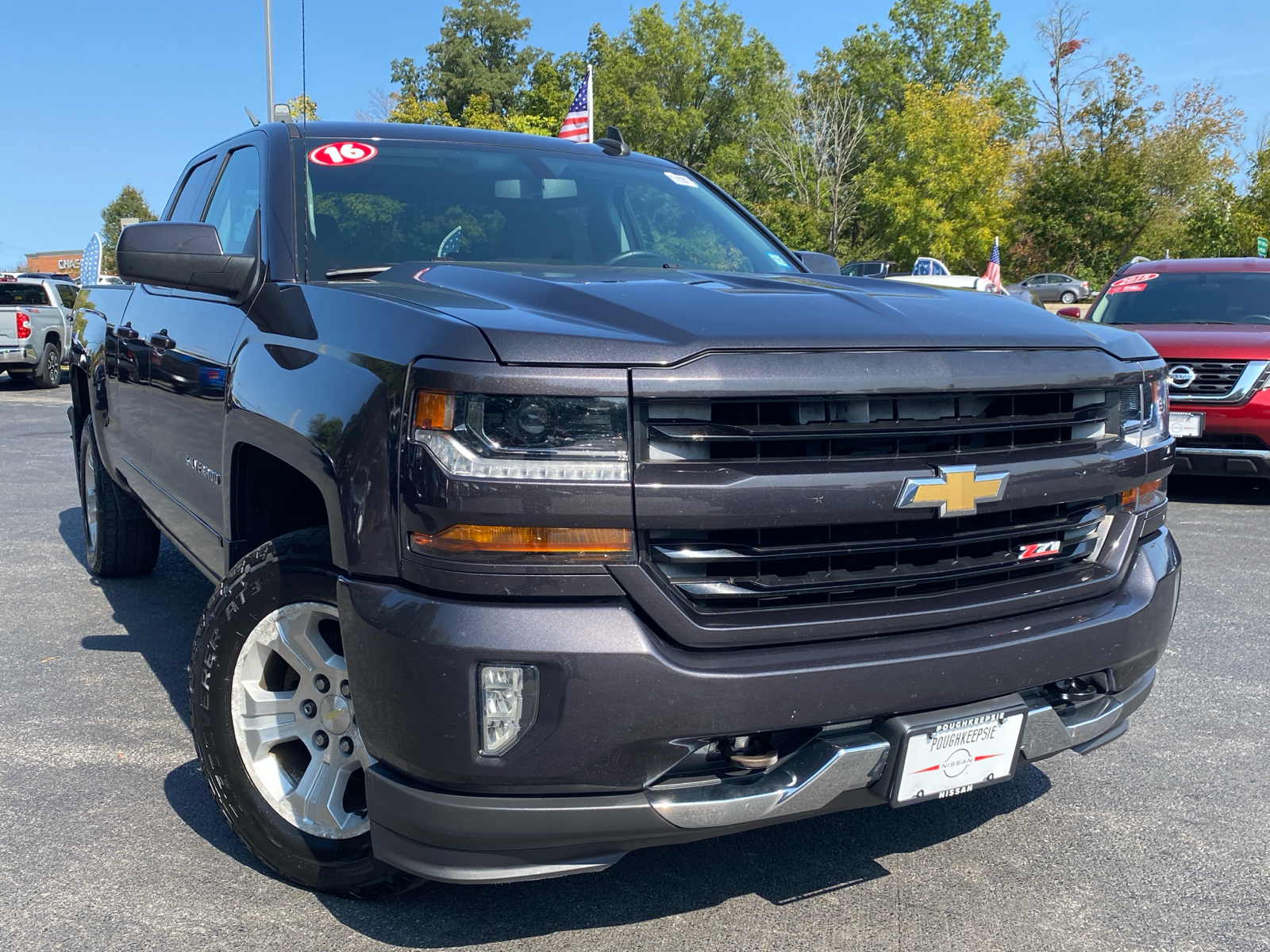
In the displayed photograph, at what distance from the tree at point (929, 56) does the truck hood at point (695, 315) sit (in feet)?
197

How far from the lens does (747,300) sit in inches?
96.0

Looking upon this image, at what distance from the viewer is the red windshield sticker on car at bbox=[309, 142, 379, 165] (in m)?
3.41

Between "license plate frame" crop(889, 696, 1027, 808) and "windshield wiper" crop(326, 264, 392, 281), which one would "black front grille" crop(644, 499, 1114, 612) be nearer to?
"license plate frame" crop(889, 696, 1027, 808)

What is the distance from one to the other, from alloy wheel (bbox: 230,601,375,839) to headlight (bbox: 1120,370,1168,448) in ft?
6.10

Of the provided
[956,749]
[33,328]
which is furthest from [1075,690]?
[33,328]

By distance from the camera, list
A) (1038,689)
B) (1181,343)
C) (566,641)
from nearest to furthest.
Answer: (566,641) < (1038,689) < (1181,343)

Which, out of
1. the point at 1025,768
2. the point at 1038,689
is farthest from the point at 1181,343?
the point at 1038,689

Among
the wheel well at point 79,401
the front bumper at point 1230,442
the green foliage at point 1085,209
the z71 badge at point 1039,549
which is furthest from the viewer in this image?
the green foliage at point 1085,209

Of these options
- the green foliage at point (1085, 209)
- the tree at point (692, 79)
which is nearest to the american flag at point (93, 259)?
the green foliage at point (1085, 209)

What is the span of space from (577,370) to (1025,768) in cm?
224

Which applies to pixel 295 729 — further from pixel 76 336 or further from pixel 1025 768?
pixel 76 336

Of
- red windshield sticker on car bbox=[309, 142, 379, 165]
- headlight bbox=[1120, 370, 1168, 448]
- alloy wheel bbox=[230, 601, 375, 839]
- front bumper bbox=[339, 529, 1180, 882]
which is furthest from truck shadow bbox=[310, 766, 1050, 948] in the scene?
red windshield sticker on car bbox=[309, 142, 379, 165]

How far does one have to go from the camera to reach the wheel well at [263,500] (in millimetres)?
2848

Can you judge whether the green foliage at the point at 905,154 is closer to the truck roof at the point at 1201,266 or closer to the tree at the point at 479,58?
the tree at the point at 479,58
